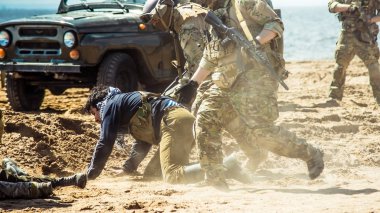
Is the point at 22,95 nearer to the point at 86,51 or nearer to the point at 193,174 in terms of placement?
the point at 86,51

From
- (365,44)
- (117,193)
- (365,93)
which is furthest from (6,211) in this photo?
(365,93)

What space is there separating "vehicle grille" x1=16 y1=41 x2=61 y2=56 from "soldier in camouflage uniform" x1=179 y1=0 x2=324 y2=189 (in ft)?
14.2

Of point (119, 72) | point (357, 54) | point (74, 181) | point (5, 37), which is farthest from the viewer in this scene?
point (357, 54)

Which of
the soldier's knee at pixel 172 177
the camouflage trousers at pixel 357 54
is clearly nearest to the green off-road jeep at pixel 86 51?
the camouflage trousers at pixel 357 54

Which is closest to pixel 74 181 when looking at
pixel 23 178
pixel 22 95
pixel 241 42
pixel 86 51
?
pixel 23 178

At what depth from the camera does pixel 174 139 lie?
7461 mm

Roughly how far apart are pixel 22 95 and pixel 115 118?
4.57m

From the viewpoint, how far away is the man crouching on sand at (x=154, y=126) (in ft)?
24.1

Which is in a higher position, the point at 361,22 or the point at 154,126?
the point at 361,22

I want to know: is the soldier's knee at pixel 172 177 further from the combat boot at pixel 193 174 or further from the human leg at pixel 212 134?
the human leg at pixel 212 134

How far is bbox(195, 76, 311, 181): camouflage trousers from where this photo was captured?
273 inches

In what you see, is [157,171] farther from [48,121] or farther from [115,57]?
[115,57]

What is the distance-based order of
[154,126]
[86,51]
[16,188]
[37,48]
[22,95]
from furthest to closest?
[22,95], [37,48], [86,51], [154,126], [16,188]

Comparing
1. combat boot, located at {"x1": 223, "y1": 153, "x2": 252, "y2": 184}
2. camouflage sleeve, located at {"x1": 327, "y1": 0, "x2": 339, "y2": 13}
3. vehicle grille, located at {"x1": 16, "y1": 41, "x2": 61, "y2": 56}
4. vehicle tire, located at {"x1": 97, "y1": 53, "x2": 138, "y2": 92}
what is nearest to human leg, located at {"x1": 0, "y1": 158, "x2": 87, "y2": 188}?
combat boot, located at {"x1": 223, "y1": 153, "x2": 252, "y2": 184}
